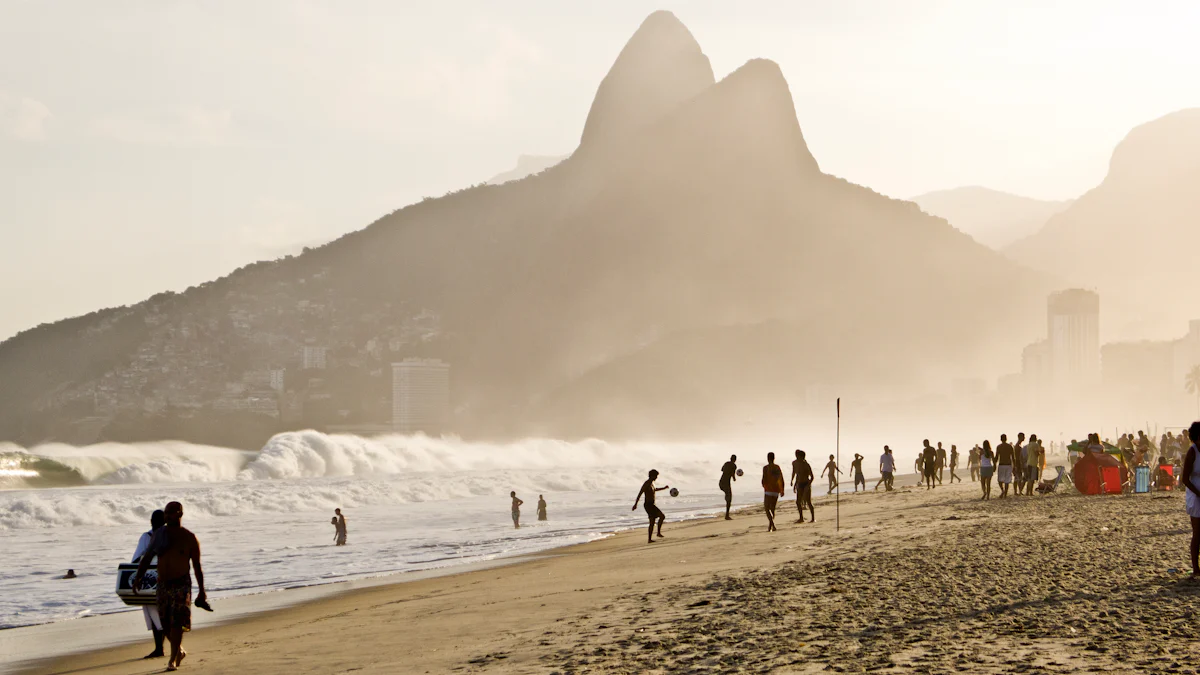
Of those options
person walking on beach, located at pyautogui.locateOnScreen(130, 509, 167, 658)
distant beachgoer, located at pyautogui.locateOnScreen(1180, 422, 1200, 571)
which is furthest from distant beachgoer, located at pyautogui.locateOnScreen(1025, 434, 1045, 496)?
person walking on beach, located at pyautogui.locateOnScreen(130, 509, 167, 658)

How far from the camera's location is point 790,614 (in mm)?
9742

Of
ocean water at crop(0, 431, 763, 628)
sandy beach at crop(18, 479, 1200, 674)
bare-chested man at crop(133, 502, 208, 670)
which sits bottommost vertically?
ocean water at crop(0, 431, 763, 628)

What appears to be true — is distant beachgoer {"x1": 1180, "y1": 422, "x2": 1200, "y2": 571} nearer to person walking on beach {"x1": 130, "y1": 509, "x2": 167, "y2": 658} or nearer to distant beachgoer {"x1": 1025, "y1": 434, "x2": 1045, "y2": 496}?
person walking on beach {"x1": 130, "y1": 509, "x2": 167, "y2": 658}

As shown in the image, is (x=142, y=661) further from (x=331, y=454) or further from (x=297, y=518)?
(x=331, y=454)

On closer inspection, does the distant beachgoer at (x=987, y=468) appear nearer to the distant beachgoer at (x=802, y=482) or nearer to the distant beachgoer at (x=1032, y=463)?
the distant beachgoer at (x=1032, y=463)

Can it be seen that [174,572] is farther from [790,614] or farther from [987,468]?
[987,468]

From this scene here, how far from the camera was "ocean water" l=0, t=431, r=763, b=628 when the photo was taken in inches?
797

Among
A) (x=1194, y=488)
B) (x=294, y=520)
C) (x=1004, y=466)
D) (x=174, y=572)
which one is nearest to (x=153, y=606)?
(x=174, y=572)

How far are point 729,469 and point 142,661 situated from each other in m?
15.4

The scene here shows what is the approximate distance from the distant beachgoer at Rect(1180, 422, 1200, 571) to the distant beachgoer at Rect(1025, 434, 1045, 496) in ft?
52.3

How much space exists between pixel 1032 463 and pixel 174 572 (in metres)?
22.3

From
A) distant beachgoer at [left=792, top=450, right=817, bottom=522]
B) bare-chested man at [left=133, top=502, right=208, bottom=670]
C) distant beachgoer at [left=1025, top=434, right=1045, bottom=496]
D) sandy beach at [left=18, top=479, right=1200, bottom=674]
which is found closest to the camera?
sandy beach at [left=18, top=479, right=1200, bottom=674]

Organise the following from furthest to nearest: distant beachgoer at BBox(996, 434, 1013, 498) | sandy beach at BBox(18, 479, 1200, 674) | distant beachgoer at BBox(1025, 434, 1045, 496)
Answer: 1. distant beachgoer at BBox(1025, 434, 1045, 496)
2. distant beachgoer at BBox(996, 434, 1013, 498)
3. sandy beach at BBox(18, 479, 1200, 674)

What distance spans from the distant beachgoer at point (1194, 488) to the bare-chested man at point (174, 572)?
9.69m
